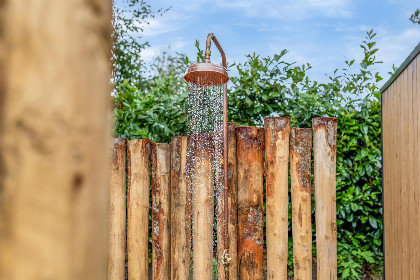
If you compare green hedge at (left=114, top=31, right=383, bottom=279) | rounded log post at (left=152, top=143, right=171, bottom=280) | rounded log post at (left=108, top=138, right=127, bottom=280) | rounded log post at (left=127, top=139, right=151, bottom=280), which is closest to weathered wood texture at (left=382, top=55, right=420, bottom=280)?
green hedge at (left=114, top=31, right=383, bottom=279)

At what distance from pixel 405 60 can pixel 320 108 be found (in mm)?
1215

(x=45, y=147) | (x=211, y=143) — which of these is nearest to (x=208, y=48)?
(x=211, y=143)

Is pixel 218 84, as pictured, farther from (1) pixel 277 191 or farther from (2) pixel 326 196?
(2) pixel 326 196

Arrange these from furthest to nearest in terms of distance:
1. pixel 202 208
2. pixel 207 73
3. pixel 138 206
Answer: pixel 138 206
pixel 202 208
pixel 207 73

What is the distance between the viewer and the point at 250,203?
2586mm

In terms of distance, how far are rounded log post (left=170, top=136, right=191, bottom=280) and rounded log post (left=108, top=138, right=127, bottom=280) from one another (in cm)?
41

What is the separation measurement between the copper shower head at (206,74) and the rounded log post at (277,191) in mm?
404

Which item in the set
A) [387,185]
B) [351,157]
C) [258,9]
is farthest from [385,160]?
[258,9]

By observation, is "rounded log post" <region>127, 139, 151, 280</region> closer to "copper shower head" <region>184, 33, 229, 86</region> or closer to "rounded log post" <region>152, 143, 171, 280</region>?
"rounded log post" <region>152, 143, 171, 280</region>

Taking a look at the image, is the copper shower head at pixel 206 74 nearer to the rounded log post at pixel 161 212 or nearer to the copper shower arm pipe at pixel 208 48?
the copper shower arm pipe at pixel 208 48

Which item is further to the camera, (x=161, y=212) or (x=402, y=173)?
(x=161, y=212)

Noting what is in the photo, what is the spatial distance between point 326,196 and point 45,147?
86.9 inches

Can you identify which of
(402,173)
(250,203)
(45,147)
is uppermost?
(45,147)

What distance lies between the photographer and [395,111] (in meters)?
2.72
